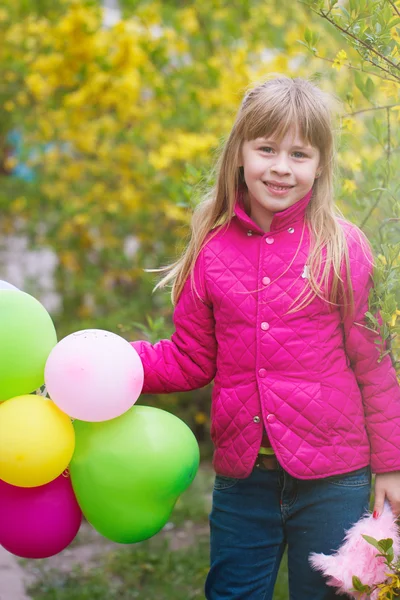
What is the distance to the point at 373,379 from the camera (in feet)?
6.55

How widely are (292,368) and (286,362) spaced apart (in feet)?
0.07

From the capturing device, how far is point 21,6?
496cm

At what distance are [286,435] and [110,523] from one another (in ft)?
1.55

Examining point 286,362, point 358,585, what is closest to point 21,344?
point 286,362

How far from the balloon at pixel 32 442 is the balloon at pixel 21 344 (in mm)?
43

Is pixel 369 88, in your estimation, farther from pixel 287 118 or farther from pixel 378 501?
pixel 378 501

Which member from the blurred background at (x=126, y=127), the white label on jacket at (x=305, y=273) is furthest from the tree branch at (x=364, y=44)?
the blurred background at (x=126, y=127)

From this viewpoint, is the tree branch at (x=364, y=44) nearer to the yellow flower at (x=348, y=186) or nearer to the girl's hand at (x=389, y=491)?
the yellow flower at (x=348, y=186)

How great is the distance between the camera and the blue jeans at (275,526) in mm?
1988

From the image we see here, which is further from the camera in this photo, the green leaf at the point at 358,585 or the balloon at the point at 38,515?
the balloon at the point at 38,515

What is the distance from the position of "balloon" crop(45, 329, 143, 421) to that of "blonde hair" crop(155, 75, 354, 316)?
0.35 meters

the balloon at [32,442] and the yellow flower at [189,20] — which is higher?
the yellow flower at [189,20]

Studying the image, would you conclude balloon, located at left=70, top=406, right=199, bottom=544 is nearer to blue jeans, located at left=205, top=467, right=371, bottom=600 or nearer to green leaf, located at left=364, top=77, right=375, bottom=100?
blue jeans, located at left=205, top=467, right=371, bottom=600

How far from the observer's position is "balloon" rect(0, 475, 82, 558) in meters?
2.01
